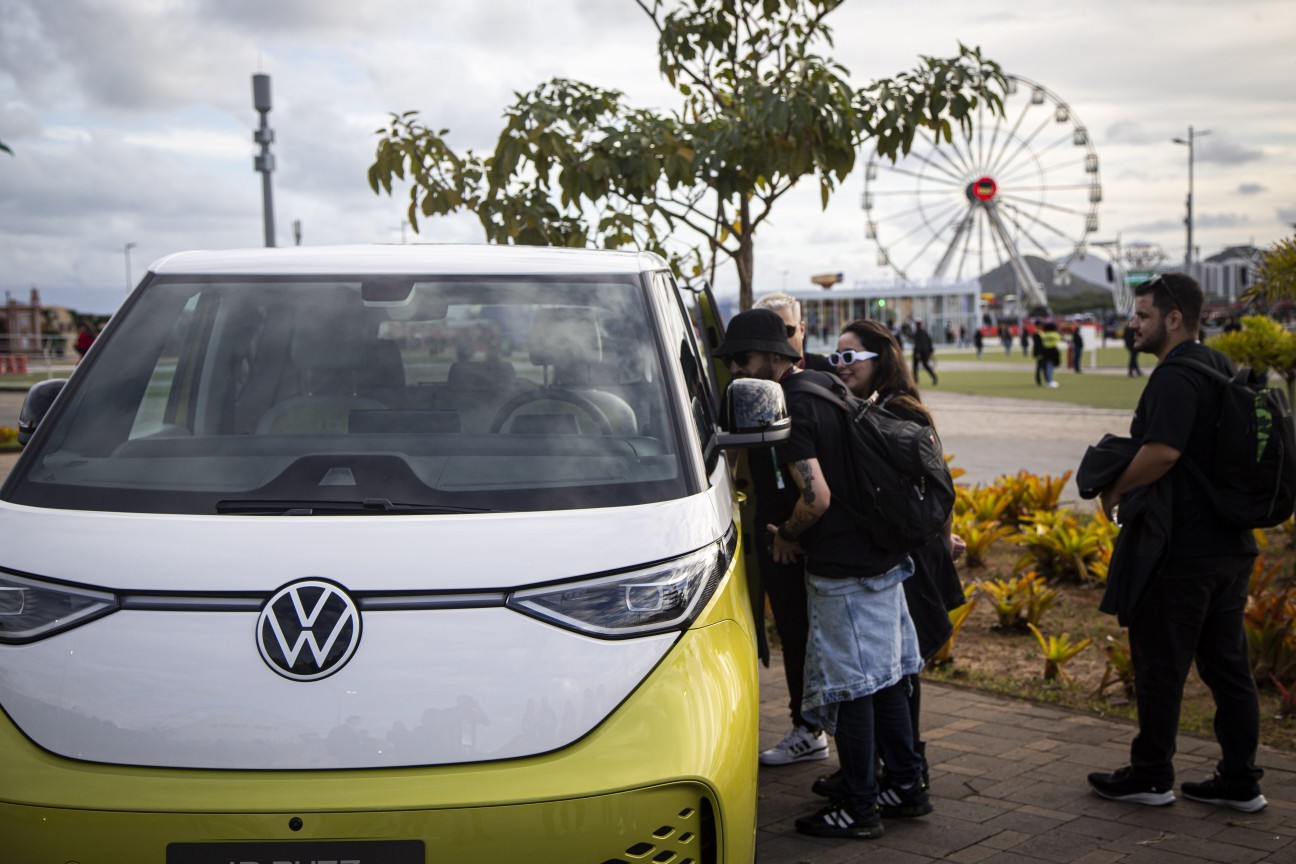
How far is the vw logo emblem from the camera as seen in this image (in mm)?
2400

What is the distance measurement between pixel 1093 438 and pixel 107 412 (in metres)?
15.6

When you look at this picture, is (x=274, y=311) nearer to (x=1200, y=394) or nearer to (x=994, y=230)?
(x=1200, y=394)

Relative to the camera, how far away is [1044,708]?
224 inches

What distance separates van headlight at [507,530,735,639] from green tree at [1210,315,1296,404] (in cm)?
687

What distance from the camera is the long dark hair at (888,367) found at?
442cm

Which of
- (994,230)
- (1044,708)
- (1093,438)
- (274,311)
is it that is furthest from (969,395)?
(994,230)

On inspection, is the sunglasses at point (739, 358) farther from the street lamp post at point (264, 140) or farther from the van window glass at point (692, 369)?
the street lamp post at point (264, 140)

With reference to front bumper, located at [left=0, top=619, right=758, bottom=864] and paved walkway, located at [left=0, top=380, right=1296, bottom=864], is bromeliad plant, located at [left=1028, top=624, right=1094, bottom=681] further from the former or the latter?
front bumper, located at [left=0, top=619, right=758, bottom=864]

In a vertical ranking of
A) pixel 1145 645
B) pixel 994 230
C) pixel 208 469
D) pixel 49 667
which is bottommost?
pixel 1145 645

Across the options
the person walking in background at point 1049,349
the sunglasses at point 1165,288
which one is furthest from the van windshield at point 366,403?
the person walking in background at point 1049,349

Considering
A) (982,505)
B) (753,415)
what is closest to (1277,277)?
(982,505)

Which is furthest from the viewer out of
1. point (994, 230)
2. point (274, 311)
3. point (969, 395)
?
point (994, 230)

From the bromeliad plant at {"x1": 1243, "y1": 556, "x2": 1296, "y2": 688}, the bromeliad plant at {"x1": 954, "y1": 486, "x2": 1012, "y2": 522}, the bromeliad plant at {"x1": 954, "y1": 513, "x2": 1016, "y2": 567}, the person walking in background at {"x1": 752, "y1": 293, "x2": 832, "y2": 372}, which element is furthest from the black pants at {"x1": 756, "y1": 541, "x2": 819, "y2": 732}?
the bromeliad plant at {"x1": 954, "y1": 486, "x2": 1012, "y2": 522}

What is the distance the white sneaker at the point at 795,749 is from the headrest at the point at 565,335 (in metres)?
2.22
